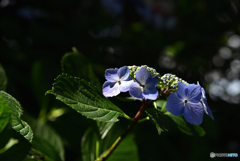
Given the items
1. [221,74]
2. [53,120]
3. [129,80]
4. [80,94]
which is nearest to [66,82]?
[80,94]

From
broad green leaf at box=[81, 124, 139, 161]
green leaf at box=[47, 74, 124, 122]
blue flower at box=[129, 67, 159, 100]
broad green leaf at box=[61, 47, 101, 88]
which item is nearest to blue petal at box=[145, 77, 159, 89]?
blue flower at box=[129, 67, 159, 100]

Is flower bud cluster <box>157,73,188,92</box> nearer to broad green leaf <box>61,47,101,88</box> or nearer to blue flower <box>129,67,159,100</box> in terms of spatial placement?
blue flower <box>129,67,159,100</box>

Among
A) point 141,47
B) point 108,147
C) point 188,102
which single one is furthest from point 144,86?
point 141,47

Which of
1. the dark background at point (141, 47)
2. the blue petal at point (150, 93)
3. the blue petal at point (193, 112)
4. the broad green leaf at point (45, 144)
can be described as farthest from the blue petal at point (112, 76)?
the dark background at point (141, 47)

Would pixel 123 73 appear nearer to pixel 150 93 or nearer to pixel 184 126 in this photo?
pixel 150 93

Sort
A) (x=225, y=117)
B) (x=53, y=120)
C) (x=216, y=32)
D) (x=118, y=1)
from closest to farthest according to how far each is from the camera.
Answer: (x=53, y=120) → (x=225, y=117) → (x=216, y=32) → (x=118, y=1)

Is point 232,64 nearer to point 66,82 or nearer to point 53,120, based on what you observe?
point 53,120
